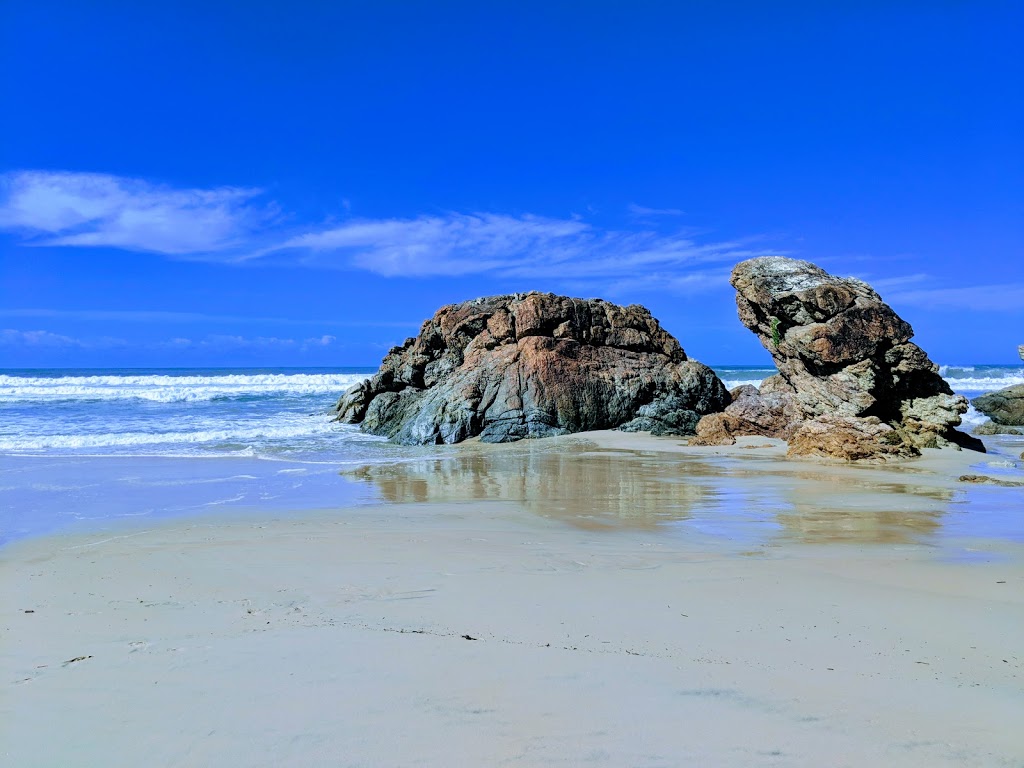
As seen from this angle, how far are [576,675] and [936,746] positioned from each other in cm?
131

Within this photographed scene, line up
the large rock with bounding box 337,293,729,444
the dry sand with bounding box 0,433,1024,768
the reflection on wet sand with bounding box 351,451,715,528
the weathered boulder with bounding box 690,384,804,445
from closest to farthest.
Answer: the dry sand with bounding box 0,433,1024,768 → the reflection on wet sand with bounding box 351,451,715,528 → the weathered boulder with bounding box 690,384,804,445 → the large rock with bounding box 337,293,729,444

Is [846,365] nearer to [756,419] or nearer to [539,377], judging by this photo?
[756,419]

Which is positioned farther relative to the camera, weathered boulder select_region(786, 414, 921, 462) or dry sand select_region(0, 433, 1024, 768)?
weathered boulder select_region(786, 414, 921, 462)

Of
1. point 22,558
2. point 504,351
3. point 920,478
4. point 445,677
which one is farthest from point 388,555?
point 504,351

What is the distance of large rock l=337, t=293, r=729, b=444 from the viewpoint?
49.9 feet

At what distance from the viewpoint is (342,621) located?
380 centimetres

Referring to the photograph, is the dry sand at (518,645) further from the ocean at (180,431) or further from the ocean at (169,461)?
the ocean at (180,431)

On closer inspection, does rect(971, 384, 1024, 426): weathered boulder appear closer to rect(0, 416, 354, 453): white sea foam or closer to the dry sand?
the dry sand

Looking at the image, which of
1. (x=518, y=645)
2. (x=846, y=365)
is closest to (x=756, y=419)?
(x=846, y=365)

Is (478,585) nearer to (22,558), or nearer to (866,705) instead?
(866,705)

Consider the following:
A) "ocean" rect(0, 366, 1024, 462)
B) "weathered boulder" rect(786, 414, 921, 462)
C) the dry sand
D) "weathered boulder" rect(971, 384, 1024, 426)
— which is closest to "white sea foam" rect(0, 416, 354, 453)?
"ocean" rect(0, 366, 1024, 462)

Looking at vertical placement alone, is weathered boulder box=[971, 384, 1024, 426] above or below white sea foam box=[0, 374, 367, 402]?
below

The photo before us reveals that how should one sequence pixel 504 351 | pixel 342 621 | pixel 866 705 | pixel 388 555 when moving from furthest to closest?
pixel 504 351
pixel 388 555
pixel 342 621
pixel 866 705

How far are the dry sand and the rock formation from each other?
18.0 ft
